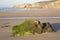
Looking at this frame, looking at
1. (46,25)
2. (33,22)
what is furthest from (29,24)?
(46,25)

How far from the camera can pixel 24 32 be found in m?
8.96

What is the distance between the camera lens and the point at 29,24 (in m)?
9.03

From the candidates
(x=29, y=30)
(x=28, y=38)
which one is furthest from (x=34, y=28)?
(x=28, y=38)

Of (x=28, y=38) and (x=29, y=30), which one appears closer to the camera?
(x=28, y=38)

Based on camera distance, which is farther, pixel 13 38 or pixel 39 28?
pixel 39 28

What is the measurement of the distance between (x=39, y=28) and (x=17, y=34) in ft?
3.14

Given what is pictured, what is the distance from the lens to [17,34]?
29.2 feet

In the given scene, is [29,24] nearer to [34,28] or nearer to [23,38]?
[34,28]

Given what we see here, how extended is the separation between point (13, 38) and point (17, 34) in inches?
23.4

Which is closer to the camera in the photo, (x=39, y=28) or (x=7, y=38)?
(x=7, y=38)

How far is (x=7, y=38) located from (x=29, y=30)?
1.07m

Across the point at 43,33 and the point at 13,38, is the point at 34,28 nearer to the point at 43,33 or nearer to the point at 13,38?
the point at 43,33

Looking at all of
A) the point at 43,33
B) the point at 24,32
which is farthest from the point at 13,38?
the point at 43,33

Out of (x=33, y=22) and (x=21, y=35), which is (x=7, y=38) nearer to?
(x=21, y=35)
